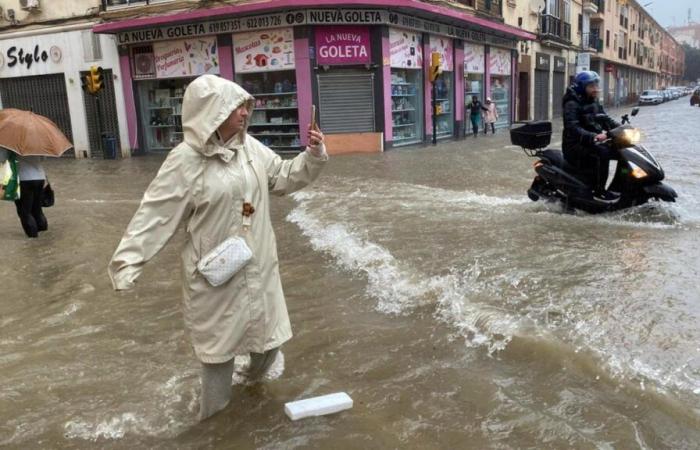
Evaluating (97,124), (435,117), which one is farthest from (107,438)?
(97,124)

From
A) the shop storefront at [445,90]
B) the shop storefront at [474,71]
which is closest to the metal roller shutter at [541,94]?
the shop storefront at [474,71]

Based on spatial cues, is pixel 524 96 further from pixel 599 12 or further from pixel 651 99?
pixel 651 99

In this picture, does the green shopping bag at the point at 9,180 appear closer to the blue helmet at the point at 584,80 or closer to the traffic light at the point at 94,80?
the blue helmet at the point at 584,80

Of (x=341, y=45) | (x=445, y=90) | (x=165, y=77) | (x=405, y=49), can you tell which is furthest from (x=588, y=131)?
(x=445, y=90)

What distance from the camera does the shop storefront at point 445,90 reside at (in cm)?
2152

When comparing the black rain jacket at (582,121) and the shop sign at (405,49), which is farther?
the shop sign at (405,49)

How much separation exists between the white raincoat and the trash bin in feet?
61.1

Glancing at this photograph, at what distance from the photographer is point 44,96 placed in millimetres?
21766

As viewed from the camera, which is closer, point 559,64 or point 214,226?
point 214,226

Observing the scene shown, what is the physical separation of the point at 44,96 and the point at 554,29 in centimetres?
2541

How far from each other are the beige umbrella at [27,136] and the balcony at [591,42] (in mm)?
39196

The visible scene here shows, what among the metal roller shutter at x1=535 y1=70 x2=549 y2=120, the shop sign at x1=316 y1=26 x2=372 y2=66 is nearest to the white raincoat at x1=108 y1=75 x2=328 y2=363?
the shop sign at x1=316 y1=26 x2=372 y2=66

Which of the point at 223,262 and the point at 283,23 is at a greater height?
the point at 283,23

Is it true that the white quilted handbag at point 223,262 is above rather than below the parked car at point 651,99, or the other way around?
above
